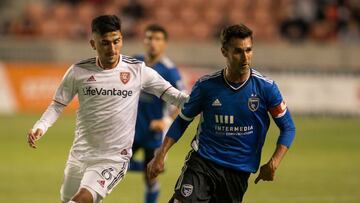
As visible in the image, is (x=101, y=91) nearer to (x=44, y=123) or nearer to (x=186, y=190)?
(x=44, y=123)

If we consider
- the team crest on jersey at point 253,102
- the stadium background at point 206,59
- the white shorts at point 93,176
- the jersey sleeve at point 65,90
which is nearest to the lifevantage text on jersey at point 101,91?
the jersey sleeve at point 65,90

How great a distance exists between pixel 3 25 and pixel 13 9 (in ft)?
5.46

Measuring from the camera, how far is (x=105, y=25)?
6715 millimetres

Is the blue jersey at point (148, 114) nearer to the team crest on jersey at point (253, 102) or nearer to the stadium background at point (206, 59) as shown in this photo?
the stadium background at point (206, 59)

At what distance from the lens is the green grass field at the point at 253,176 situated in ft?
36.6

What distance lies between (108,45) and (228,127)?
1.19 m

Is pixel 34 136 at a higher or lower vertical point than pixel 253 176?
higher

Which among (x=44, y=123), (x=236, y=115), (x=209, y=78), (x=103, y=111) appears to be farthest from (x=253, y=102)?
(x=44, y=123)

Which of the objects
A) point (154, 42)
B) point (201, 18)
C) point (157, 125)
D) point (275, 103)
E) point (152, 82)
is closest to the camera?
point (275, 103)

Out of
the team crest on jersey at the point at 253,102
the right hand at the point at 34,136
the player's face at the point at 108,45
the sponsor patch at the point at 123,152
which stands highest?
the player's face at the point at 108,45

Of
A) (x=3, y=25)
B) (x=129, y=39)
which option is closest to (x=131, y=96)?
(x=129, y=39)

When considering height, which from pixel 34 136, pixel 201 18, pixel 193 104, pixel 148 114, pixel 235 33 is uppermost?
pixel 235 33

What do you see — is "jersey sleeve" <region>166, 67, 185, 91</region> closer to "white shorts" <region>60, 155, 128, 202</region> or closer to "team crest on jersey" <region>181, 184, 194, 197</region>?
"white shorts" <region>60, 155, 128, 202</region>

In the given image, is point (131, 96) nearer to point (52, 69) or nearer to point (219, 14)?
point (52, 69)
